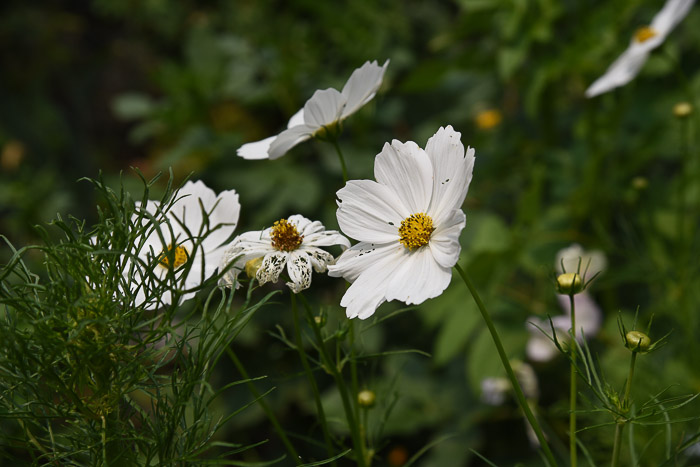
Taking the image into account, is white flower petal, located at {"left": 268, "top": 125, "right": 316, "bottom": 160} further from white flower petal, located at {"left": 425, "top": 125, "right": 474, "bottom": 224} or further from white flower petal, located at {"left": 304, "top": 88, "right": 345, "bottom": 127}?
white flower petal, located at {"left": 425, "top": 125, "right": 474, "bottom": 224}

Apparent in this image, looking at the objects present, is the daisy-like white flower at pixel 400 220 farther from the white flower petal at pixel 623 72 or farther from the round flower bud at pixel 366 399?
the white flower petal at pixel 623 72

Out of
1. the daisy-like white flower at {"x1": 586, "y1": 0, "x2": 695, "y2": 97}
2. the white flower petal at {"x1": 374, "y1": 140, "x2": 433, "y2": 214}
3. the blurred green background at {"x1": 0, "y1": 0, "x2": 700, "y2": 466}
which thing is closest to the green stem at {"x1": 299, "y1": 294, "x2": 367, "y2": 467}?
the white flower petal at {"x1": 374, "y1": 140, "x2": 433, "y2": 214}

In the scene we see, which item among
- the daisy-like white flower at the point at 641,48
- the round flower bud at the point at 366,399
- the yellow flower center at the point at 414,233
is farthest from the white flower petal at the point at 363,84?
the daisy-like white flower at the point at 641,48

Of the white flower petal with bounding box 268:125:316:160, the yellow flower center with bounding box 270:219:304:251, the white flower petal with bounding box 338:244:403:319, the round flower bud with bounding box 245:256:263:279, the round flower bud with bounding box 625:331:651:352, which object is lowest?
the round flower bud with bounding box 625:331:651:352

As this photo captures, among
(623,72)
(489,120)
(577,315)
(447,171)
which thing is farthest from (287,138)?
(489,120)

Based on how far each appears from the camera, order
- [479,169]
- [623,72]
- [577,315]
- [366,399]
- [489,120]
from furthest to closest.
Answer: [489,120]
[479,169]
[577,315]
[623,72]
[366,399]

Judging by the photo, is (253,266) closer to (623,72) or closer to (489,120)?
(623,72)

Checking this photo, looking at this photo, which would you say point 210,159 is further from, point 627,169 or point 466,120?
point 627,169
